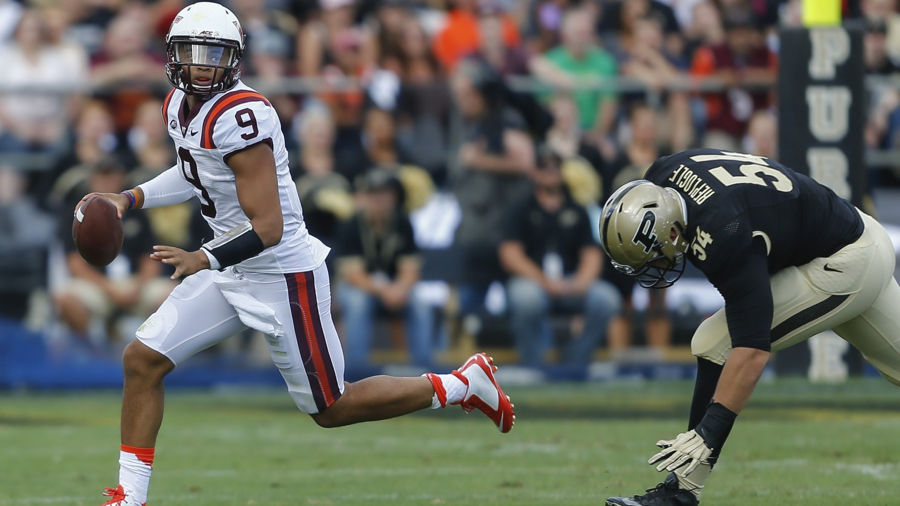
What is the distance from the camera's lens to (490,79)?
9.86m

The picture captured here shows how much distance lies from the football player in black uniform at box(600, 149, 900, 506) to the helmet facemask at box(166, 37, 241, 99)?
4.96 feet

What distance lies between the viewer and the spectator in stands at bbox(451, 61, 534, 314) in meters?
9.67

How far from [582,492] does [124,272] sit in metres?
5.18

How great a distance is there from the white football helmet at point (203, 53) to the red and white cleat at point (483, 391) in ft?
5.08

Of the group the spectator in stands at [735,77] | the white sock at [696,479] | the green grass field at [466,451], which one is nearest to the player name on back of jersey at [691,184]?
the white sock at [696,479]

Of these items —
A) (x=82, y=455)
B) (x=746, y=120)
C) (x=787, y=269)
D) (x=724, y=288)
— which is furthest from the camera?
(x=746, y=120)

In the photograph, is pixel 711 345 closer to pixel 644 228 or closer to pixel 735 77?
pixel 644 228

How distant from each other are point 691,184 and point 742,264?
0.36 meters

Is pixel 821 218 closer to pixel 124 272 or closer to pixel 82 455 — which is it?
pixel 82 455

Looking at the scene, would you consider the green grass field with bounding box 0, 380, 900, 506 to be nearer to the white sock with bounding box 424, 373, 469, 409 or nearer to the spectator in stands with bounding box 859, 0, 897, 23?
the white sock with bounding box 424, 373, 469, 409

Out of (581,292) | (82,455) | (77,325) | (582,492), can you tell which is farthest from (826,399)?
(77,325)

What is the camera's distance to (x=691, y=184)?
15.1 feet

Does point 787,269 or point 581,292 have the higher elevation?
point 787,269

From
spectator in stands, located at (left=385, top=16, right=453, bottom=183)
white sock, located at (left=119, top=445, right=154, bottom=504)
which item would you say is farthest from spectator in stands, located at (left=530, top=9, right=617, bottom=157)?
white sock, located at (left=119, top=445, right=154, bottom=504)
